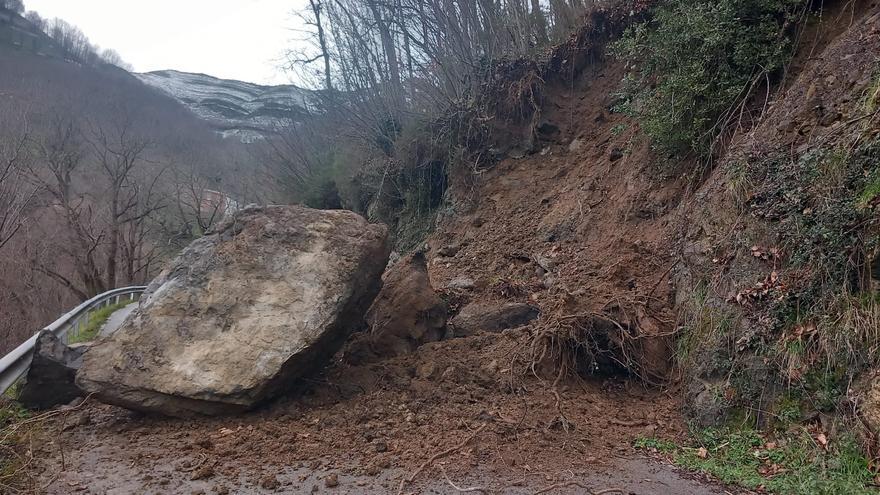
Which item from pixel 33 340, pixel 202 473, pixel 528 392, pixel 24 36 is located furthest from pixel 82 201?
pixel 24 36

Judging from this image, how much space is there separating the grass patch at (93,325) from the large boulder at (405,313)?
521cm

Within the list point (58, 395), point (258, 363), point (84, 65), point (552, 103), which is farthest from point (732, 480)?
point (84, 65)

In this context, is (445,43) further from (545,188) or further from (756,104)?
(756,104)

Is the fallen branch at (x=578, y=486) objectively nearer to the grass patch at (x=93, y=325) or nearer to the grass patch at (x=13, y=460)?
the grass patch at (x=13, y=460)

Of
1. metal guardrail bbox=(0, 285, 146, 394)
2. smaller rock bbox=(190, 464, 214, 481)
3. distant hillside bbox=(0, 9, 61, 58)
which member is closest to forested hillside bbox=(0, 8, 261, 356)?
metal guardrail bbox=(0, 285, 146, 394)

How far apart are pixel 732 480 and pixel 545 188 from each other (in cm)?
696

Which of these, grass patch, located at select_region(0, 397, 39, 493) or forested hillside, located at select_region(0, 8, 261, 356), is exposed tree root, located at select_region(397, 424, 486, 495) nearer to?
grass patch, located at select_region(0, 397, 39, 493)

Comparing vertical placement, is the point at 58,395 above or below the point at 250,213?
below

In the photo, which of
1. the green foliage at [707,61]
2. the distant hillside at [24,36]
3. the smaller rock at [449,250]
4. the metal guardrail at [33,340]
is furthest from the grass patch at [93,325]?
the distant hillside at [24,36]

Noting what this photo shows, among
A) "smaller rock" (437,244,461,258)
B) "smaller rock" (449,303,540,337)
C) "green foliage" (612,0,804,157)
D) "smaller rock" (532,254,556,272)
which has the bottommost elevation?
"smaller rock" (449,303,540,337)

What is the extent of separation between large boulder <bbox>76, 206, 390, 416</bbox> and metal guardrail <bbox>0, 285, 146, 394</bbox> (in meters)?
0.67

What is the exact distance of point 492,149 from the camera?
1168 centimetres

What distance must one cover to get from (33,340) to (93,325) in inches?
233

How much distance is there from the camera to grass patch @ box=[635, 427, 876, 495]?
3.51 metres
